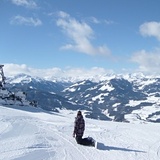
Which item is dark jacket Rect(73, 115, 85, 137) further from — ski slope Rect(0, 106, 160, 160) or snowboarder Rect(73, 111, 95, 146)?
ski slope Rect(0, 106, 160, 160)

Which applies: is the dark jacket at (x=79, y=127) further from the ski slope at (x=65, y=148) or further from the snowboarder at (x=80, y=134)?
the ski slope at (x=65, y=148)

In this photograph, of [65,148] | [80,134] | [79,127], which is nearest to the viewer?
[65,148]

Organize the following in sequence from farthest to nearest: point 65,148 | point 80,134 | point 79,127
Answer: point 79,127, point 80,134, point 65,148

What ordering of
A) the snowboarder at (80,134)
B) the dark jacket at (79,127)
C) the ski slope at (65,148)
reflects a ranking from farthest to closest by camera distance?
the dark jacket at (79,127) → the snowboarder at (80,134) → the ski slope at (65,148)

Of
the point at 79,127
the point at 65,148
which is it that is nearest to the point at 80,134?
the point at 79,127

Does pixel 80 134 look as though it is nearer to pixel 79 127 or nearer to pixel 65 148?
pixel 79 127

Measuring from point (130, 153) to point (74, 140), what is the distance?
4478mm

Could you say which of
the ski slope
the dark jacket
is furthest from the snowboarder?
the ski slope

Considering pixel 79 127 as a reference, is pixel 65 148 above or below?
below

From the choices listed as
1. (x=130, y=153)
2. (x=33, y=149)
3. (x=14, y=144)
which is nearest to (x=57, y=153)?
(x=33, y=149)

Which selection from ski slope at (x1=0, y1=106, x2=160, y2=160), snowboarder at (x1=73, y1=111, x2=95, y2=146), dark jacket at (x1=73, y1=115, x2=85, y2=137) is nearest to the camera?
ski slope at (x1=0, y1=106, x2=160, y2=160)

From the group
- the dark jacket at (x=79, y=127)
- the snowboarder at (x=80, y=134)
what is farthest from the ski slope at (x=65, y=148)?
the dark jacket at (x=79, y=127)

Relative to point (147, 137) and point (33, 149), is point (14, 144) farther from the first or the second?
point (147, 137)

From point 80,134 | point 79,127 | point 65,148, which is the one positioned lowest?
point 65,148
